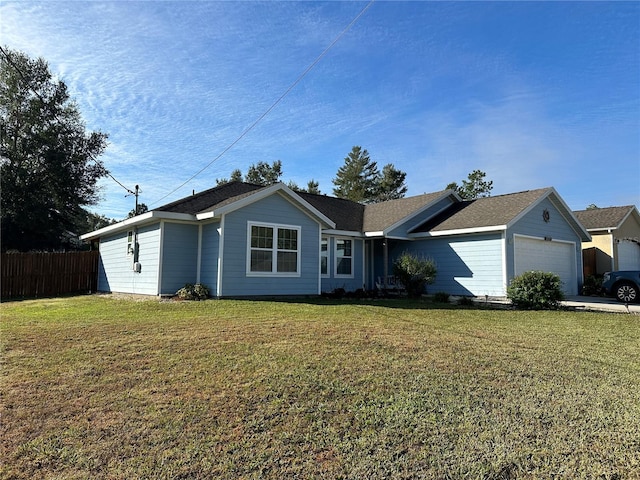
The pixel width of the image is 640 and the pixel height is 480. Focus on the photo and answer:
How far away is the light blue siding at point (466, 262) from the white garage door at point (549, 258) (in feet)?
3.05

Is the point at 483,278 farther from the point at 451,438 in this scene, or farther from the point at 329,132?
the point at 451,438

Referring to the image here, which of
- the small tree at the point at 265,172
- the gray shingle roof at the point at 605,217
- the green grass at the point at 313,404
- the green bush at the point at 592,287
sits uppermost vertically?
the small tree at the point at 265,172

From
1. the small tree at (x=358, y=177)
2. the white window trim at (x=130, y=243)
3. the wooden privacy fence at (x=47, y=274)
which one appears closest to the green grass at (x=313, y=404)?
the white window trim at (x=130, y=243)

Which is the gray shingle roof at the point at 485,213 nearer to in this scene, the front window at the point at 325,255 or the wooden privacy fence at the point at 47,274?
the front window at the point at 325,255

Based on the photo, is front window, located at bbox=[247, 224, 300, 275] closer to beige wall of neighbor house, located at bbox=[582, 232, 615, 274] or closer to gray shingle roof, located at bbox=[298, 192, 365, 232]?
gray shingle roof, located at bbox=[298, 192, 365, 232]

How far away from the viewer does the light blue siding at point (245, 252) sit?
11.9 meters

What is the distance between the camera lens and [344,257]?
54.7 feet

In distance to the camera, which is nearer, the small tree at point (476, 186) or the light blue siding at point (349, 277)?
the light blue siding at point (349, 277)

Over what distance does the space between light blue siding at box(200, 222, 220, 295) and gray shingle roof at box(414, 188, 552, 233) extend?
881cm

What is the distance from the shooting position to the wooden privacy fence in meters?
15.8

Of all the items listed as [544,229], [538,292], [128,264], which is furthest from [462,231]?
[128,264]

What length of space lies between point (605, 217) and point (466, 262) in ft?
41.1

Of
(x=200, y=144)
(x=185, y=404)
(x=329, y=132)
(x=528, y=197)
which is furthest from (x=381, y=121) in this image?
(x=185, y=404)

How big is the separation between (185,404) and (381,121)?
13.7 m
